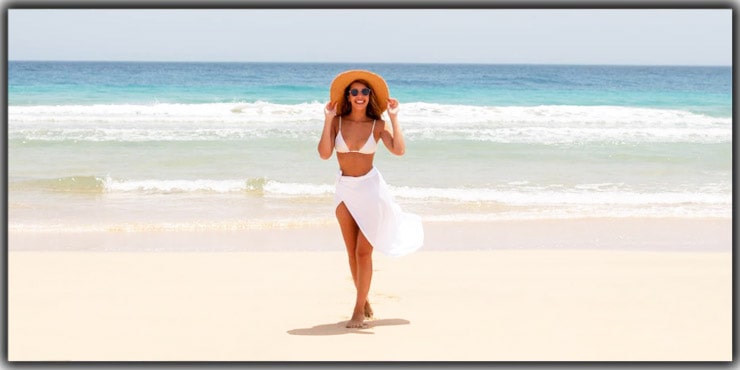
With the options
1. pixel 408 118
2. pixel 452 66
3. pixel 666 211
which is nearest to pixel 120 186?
pixel 666 211

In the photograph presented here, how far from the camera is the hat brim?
5.21 meters

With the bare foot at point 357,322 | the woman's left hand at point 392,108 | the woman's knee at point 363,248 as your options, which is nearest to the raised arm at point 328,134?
the woman's left hand at point 392,108

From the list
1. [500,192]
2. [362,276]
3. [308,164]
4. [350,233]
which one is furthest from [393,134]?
[308,164]

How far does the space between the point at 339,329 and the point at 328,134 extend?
114cm

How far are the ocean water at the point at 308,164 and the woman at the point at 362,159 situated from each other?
3897mm

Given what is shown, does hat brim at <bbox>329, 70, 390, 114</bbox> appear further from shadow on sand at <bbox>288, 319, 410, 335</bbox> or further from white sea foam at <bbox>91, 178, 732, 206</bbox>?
white sea foam at <bbox>91, 178, 732, 206</bbox>

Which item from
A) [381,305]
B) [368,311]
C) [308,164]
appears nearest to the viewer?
[368,311]

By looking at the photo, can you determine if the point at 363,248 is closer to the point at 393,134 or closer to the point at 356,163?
the point at 356,163

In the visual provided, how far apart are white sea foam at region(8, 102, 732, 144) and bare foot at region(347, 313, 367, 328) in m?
12.4

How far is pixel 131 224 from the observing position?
9203mm

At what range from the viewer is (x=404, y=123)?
72.1 feet

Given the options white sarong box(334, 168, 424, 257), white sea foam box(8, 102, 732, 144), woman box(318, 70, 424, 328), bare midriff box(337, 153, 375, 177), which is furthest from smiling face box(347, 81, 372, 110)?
white sea foam box(8, 102, 732, 144)

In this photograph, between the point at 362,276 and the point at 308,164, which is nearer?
the point at 362,276

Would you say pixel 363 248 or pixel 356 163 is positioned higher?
pixel 356 163
